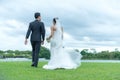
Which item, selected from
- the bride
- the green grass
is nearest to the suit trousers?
the bride

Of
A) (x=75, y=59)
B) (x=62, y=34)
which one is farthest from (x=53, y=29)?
(x=75, y=59)

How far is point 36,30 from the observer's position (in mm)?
23078

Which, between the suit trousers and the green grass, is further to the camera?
the suit trousers

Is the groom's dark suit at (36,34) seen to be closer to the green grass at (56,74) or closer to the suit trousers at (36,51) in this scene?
the suit trousers at (36,51)

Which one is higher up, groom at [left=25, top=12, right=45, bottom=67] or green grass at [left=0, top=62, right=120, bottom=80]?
groom at [left=25, top=12, right=45, bottom=67]

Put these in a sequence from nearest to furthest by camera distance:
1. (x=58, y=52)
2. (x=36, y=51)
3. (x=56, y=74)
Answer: (x=56, y=74) < (x=36, y=51) < (x=58, y=52)

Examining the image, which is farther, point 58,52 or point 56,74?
point 58,52

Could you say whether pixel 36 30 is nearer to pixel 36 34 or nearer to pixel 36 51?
pixel 36 34

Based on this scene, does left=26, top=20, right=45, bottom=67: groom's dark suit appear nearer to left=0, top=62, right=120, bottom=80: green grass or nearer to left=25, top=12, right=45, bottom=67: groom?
left=25, top=12, right=45, bottom=67: groom

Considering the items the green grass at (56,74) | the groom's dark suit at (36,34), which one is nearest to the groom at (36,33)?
the groom's dark suit at (36,34)

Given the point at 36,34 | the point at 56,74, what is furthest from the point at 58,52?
the point at 56,74

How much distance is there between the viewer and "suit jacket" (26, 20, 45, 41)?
23.0 meters

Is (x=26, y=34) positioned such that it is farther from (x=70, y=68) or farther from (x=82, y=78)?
(x=82, y=78)

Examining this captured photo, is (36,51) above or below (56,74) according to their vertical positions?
above
